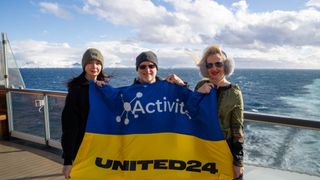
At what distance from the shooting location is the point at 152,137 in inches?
109

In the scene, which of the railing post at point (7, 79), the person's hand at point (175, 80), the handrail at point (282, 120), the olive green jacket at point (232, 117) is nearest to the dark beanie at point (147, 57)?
the person's hand at point (175, 80)

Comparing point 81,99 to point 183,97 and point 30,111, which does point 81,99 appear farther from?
point 30,111

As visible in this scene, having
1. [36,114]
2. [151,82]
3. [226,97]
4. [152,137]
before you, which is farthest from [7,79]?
[226,97]

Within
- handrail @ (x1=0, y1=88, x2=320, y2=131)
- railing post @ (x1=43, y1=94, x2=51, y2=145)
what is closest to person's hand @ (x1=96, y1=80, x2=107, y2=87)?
handrail @ (x1=0, y1=88, x2=320, y2=131)

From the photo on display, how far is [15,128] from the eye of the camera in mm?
7430

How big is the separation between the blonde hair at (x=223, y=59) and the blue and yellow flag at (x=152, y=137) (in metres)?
0.19

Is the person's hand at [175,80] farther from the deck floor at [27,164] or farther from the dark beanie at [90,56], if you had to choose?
the deck floor at [27,164]

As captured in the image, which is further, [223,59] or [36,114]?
[36,114]

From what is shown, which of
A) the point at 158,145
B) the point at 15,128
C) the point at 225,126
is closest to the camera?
the point at 225,126

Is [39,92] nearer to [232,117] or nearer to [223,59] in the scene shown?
[223,59]

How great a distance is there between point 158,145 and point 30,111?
15.7 ft

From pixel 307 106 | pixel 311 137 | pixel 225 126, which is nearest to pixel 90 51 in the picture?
pixel 225 126

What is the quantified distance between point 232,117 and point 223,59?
0.42 meters

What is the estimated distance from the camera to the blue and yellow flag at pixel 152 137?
2.66m
